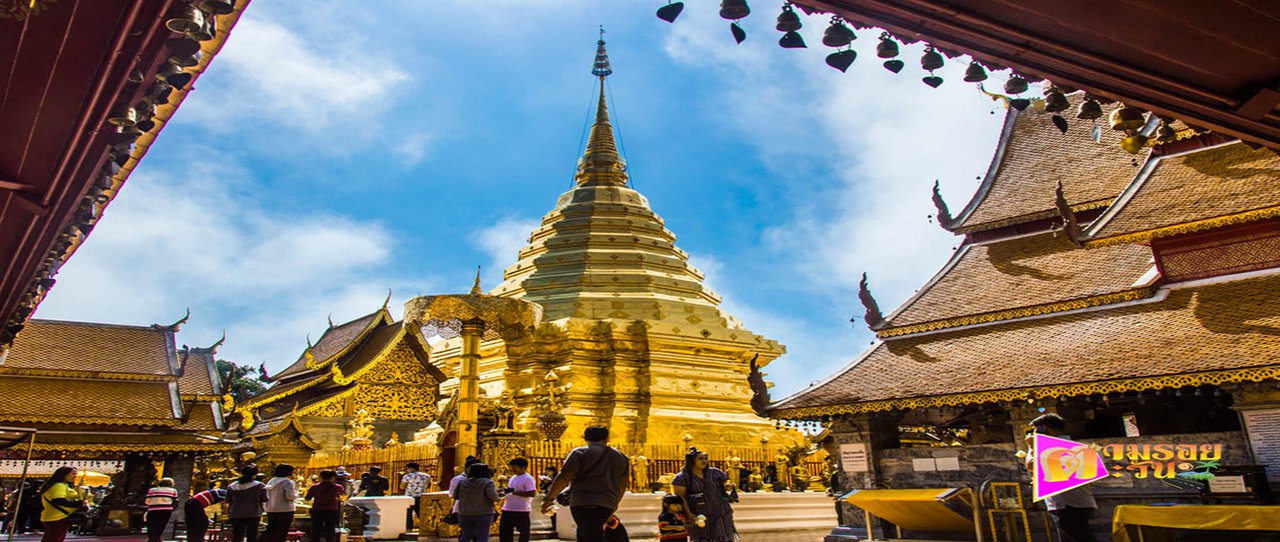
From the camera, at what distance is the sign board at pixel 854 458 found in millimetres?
11008

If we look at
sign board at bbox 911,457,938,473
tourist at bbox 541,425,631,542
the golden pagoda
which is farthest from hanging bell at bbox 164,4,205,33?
the golden pagoda

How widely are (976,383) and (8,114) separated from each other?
9.31 m

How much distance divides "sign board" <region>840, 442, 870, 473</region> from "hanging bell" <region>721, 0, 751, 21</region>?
8711 mm

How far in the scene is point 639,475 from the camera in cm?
1469

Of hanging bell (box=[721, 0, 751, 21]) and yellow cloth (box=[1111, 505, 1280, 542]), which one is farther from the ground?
hanging bell (box=[721, 0, 751, 21])

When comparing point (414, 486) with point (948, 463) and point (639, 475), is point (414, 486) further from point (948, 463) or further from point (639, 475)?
point (948, 463)

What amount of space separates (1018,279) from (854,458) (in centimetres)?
343

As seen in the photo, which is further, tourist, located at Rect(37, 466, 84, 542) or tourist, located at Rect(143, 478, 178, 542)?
tourist, located at Rect(143, 478, 178, 542)

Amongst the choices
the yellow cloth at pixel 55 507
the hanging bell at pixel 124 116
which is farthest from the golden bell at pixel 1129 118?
the yellow cloth at pixel 55 507

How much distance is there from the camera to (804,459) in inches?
706

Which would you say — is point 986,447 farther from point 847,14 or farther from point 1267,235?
point 847,14

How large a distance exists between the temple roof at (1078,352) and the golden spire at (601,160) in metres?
15.5

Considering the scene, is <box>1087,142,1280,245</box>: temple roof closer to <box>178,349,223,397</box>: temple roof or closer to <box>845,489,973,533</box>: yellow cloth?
<box>845,489,973,533</box>: yellow cloth

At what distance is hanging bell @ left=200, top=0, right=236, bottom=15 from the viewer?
9.95 feet
